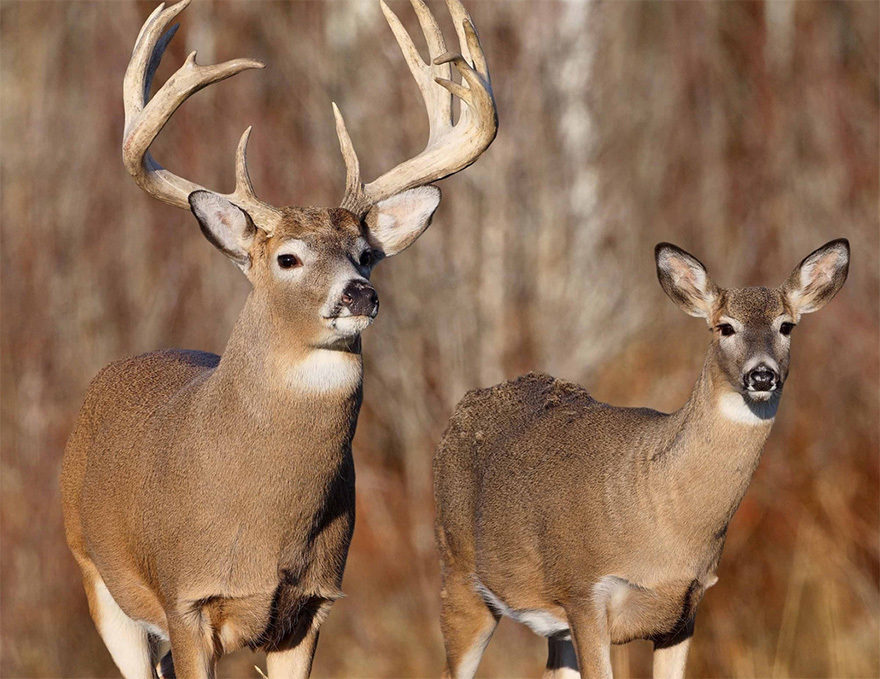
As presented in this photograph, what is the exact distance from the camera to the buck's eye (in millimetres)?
5320

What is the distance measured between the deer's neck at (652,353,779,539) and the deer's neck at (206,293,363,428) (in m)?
1.32

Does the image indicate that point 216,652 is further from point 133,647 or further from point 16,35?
point 16,35

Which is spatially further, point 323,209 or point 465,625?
point 465,625

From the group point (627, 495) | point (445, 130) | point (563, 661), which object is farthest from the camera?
point (563, 661)

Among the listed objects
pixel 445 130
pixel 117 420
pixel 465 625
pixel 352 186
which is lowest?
pixel 465 625

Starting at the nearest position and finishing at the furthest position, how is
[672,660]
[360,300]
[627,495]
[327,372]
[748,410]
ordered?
1. [360,300]
2. [327,372]
3. [748,410]
4. [627,495]
5. [672,660]

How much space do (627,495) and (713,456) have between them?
0.44 meters

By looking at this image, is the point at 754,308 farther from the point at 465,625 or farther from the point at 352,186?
the point at 465,625

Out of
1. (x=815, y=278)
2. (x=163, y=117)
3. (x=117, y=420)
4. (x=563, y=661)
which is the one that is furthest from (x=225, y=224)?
(x=563, y=661)

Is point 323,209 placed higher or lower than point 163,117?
lower

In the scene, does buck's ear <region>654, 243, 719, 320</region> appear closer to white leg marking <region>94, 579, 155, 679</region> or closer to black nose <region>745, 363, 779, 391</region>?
black nose <region>745, 363, 779, 391</region>

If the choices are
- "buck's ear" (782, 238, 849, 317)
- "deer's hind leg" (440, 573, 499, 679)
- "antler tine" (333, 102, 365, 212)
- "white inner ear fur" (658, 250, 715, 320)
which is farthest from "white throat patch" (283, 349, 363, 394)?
"deer's hind leg" (440, 573, 499, 679)

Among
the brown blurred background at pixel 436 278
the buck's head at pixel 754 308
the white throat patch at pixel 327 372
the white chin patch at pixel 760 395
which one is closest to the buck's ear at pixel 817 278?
the buck's head at pixel 754 308

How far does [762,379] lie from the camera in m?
5.37
